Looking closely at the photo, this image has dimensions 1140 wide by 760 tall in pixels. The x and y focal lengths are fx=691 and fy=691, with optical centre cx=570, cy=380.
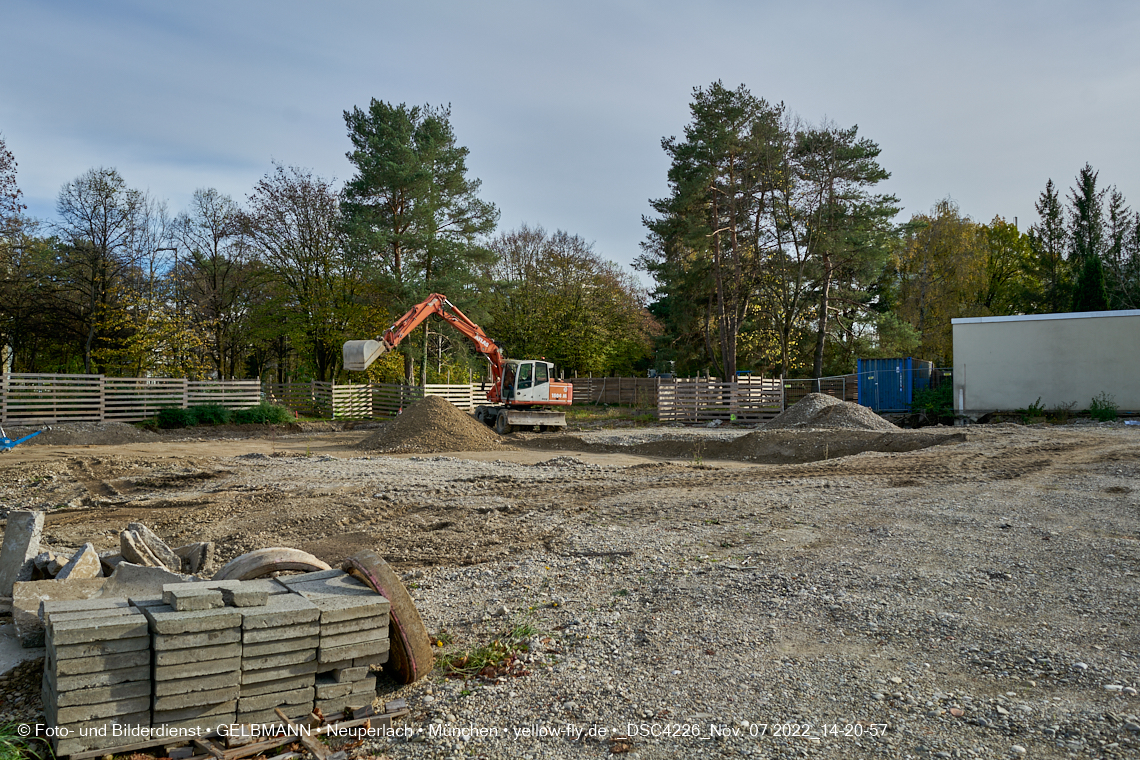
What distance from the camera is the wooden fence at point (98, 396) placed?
20.4m

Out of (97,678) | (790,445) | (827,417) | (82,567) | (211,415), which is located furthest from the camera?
(211,415)

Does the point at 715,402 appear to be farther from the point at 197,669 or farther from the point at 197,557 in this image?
the point at 197,669

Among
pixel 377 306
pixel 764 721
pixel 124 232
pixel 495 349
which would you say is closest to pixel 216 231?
pixel 124 232

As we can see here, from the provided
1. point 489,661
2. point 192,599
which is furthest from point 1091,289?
point 192,599

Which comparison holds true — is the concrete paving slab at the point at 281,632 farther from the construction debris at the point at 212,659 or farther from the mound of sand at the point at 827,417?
the mound of sand at the point at 827,417

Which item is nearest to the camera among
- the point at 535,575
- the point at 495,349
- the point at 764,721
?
the point at 764,721

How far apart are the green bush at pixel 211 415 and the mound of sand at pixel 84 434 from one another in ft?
9.13

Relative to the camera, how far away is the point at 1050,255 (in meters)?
39.0

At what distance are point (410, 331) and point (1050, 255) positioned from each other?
3713cm

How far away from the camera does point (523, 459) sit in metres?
15.5

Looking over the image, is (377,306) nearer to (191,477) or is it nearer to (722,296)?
(722,296)

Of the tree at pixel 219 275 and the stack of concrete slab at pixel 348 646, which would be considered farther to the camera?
the tree at pixel 219 275

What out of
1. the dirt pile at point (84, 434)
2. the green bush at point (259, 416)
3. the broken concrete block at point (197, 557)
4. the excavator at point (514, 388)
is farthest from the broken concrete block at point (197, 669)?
the green bush at point (259, 416)

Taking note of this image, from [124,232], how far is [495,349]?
54.9 feet
